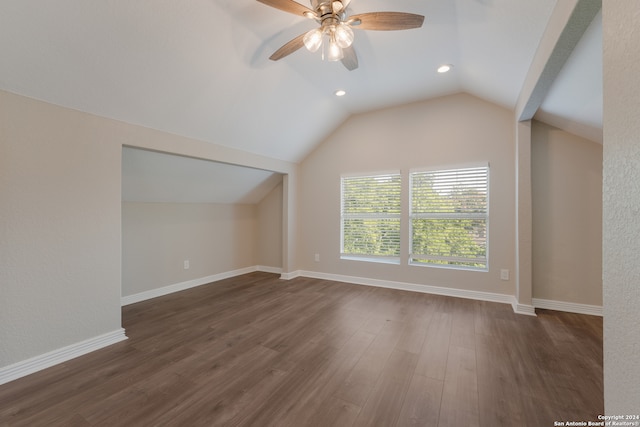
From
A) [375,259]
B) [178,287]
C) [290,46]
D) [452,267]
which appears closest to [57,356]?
[178,287]

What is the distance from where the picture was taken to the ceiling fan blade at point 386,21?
1.58m

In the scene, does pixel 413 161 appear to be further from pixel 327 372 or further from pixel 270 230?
pixel 327 372

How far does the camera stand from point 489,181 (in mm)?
3297

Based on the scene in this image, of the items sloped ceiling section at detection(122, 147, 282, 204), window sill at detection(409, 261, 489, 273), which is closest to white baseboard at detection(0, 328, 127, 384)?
sloped ceiling section at detection(122, 147, 282, 204)

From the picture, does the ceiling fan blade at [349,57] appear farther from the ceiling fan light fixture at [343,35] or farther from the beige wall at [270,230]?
the beige wall at [270,230]

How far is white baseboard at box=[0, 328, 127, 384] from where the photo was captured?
1776mm

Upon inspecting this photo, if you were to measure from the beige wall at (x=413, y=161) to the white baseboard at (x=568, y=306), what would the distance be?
1.00 feet

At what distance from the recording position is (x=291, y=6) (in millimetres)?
1624

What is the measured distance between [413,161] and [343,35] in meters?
2.39

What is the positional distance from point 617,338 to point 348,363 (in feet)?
5.27

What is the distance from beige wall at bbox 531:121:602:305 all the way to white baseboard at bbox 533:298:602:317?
5 centimetres

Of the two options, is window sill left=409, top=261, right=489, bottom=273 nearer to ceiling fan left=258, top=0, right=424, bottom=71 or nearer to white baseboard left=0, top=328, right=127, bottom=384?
ceiling fan left=258, top=0, right=424, bottom=71

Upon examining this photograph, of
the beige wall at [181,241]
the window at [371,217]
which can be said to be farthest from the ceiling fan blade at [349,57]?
the beige wall at [181,241]

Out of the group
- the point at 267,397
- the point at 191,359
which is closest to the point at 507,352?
the point at 267,397
